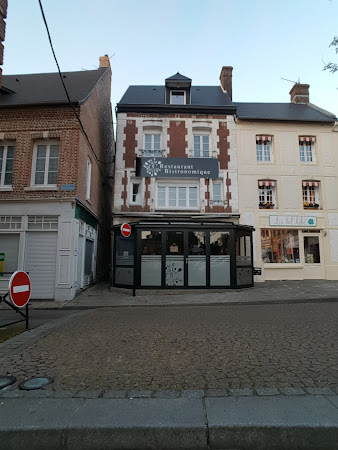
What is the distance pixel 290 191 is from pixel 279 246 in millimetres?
3053

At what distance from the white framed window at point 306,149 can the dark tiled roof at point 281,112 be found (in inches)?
42.1

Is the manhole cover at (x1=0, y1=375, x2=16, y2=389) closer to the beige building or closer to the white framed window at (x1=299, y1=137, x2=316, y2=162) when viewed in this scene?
the beige building

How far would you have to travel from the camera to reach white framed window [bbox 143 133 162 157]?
1548 cm

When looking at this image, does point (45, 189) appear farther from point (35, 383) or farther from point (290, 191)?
point (290, 191)

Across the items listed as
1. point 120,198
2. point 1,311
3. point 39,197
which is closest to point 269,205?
point 120,198

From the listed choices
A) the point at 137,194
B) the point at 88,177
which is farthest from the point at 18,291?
the point at 137,194

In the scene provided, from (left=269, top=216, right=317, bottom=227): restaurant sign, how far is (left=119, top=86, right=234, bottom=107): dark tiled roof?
6743mm

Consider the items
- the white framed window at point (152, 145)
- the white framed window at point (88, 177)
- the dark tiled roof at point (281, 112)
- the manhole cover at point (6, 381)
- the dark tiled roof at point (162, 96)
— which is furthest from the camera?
the dark tiled roof at point (162, 96)

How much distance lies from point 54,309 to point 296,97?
18951mm

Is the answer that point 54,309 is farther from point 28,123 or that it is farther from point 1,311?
point 28,123

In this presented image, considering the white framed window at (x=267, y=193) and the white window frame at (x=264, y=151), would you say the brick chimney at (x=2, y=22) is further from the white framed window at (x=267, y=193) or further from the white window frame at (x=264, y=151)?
the white window frame at (x=264, y=151)

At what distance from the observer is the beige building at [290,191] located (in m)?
15.1

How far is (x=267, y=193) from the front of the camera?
1578 cm

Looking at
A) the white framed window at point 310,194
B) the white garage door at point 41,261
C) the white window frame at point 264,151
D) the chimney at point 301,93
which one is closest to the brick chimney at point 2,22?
the white garage door at point 41,261
